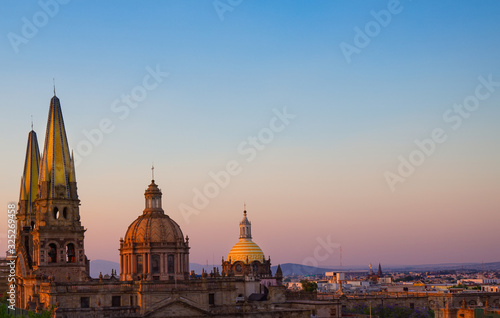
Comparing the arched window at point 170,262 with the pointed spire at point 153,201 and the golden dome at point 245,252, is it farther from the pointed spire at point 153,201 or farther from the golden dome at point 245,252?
the golden dome at point 245,252

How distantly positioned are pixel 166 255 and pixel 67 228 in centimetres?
1261

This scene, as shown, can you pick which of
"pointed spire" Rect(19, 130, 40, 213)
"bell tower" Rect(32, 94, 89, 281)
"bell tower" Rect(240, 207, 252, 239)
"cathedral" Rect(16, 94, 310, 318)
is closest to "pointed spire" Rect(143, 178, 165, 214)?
"cathedral" Rect(16, 94, 310, 318)

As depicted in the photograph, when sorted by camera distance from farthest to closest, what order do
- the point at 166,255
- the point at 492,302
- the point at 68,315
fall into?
the point at 492,302, the point at 166,255, the point at 68,315

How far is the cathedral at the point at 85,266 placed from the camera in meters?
78.9

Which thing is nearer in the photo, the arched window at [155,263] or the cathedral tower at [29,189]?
the arched window at [155,263]

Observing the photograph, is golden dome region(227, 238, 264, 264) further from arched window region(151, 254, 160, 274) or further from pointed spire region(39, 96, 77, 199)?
pointed spire region(39, 96, 77, 199)

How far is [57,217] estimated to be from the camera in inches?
3263

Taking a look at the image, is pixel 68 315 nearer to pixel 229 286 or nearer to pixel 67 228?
pixel 67 228

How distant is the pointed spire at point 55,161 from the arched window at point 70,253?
204 inches

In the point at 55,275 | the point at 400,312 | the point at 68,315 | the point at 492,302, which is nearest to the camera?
the point at 68,315

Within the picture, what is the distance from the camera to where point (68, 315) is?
74.6 m

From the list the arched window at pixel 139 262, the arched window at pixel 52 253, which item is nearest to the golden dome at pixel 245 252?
the arched window at pixel 139 262

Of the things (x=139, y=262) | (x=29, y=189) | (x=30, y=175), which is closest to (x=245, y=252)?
(x=139, y=262)

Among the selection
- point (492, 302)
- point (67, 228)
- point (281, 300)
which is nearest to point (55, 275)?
point (67, 228)
